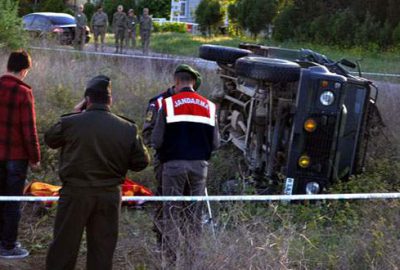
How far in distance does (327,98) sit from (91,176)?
2862 millimetres

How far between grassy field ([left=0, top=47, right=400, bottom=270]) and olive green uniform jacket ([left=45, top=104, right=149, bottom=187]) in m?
0.70

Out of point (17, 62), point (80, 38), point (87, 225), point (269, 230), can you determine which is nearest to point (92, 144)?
point (87, 225)

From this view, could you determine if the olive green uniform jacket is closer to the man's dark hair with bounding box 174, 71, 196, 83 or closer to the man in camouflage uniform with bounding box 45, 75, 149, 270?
the man in camouflage uniform with bounding box 45, 75, 149, 270

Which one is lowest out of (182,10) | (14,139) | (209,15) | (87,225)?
(182,10)

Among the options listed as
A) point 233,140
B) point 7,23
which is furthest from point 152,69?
point 233,140

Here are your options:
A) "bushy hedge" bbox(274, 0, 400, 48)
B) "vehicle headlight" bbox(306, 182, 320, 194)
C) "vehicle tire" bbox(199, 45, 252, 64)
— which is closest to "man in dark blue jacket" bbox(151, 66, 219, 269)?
"vehicle headlight" bbox(306, 182, 320, 194)

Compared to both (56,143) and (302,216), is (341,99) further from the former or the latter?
(56,143)

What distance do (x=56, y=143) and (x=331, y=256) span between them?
1971 mm

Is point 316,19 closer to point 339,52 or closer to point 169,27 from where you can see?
point 339,52

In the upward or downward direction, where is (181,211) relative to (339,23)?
upward

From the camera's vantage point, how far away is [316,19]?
103 feet

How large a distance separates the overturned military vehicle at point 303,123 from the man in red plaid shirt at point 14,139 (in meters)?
2.31

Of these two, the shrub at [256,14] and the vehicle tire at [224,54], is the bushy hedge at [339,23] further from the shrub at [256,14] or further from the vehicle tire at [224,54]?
the vehicle tire at [224,54]

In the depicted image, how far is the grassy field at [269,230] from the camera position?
13.4 ft
